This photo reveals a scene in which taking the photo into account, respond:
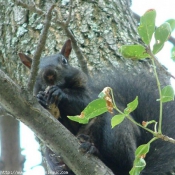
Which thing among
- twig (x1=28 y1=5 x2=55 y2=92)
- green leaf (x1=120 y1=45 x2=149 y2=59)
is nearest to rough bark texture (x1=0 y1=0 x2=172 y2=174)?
twig (x1=28 y1=5 x2=55 y2=92)

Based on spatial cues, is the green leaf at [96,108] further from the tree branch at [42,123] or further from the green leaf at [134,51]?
the tree branch at [42,123]

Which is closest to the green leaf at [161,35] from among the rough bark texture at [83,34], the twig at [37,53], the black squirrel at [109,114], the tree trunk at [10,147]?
the twig at [37,53]

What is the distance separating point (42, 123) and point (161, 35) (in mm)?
649

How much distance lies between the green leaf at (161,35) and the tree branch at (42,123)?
593mm

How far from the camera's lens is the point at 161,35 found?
1347 millimetres

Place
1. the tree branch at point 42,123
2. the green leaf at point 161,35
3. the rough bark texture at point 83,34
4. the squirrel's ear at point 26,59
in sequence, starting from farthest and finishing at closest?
the rough bark texture at point 83,34 < the squirrel's ear at point 26,59 < the tree branch at point 42,123 < the green leaf at point 161,35

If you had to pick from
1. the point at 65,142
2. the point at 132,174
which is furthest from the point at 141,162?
the point at 65,142

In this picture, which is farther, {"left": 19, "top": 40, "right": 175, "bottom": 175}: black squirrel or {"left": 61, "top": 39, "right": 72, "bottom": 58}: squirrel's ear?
{"left": 61, "top": 39, "right": 72, "bottom": 58}: squirrel's ear

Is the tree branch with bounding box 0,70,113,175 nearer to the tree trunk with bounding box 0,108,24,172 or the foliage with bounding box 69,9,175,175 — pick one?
the foliage with bounding box 69,9,175,175

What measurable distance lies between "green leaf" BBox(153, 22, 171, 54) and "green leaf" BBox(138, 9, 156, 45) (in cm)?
2

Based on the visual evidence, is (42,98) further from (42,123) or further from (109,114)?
(42,123)

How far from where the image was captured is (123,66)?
2.88m

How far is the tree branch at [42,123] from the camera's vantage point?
1.74 m

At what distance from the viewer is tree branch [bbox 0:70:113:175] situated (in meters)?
1.74
